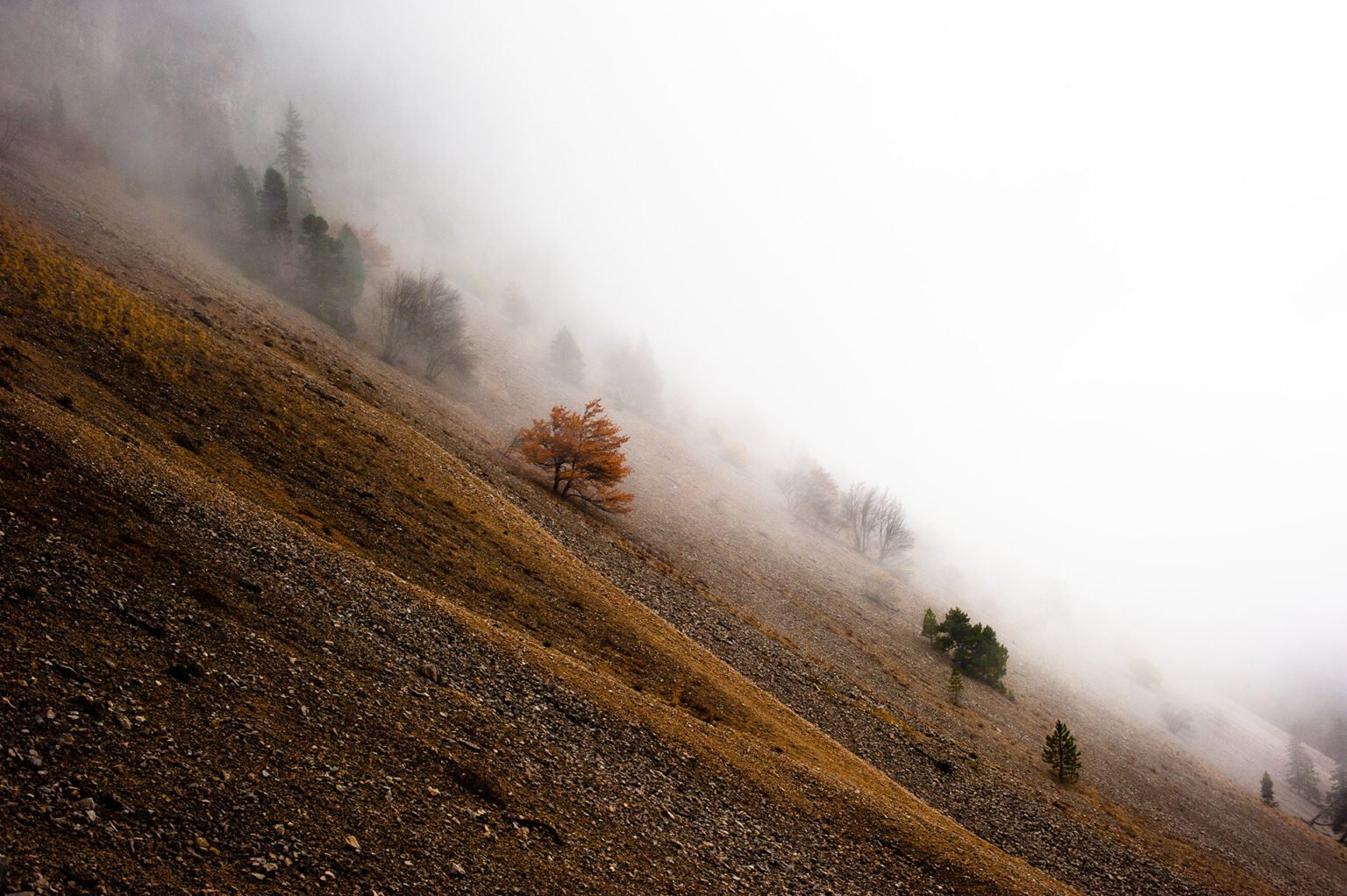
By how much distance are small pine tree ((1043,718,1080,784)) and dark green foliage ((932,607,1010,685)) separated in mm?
13186

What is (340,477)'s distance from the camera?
79.3 ft

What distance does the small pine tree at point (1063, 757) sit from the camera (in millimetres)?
31781

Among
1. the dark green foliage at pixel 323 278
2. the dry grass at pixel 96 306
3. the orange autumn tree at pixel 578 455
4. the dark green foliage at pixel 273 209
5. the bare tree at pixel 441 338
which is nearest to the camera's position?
the dry grass at pixel 96 306

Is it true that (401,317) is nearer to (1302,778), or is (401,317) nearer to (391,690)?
(391,690)

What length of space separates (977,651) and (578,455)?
37.0m

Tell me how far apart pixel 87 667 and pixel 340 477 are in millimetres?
15262

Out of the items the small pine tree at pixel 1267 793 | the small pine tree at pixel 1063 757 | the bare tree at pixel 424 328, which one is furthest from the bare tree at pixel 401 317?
the small pine tree at pixel 1267 793

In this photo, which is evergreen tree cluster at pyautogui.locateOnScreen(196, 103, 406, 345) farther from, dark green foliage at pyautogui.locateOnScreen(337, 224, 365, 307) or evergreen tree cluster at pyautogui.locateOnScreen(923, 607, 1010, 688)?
evergreen tree cluster at pyautogui.locateOnScreen(923, 607, 1010, 688)

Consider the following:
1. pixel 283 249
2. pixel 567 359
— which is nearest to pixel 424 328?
pixel 283 249

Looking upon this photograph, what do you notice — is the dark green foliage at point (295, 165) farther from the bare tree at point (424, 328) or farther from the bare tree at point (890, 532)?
the bare tree at point (890, 532)

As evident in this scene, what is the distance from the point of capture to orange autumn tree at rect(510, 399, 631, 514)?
41.5 metres

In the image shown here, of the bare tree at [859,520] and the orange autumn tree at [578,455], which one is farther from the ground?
the bare tree at [859,520]

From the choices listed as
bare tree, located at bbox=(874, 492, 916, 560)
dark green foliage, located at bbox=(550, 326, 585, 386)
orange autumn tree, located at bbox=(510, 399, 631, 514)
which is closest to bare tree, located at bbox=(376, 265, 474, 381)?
orange autumn tree, located at bbox=(510, 399, 631, 514)

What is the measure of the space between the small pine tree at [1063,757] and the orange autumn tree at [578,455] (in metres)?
30.6
